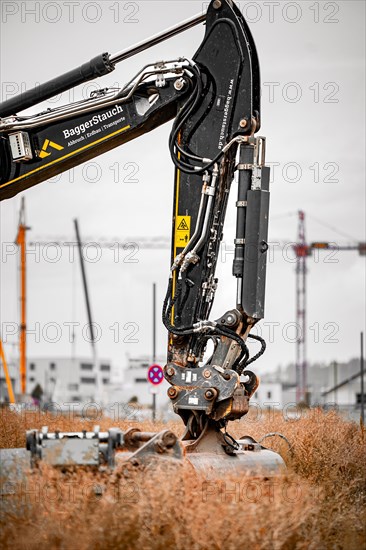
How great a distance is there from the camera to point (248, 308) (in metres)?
11.9

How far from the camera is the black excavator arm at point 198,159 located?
39.1ft

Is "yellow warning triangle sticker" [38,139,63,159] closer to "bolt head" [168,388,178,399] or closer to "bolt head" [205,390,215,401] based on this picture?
"bolt head" [168,388,178,399]

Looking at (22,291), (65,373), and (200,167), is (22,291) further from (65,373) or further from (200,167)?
(65,373)

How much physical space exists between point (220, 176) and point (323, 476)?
13.1 feet

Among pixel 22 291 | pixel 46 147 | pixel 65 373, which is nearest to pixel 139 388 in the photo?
pixel 65 373

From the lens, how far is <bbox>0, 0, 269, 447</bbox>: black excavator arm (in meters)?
11.9

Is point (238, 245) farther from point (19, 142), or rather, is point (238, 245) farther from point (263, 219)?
point (19, 142)

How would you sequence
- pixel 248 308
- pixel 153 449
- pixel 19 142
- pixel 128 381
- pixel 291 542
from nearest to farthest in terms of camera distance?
pixel 291 542
pixel 153 449
pixel 248 308
pixel 19 142
pixel 128 381

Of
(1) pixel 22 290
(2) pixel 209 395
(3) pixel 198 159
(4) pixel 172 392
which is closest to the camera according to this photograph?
(2) pixel 209 395

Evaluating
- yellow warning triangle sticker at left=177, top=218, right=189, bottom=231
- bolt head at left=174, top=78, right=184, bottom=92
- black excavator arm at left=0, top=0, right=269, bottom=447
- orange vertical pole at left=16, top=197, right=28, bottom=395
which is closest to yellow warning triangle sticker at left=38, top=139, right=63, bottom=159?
black excavator arm at left=0, top=0, right=269, bottom=447

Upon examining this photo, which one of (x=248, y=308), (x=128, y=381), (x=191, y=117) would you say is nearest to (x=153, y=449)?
(x=248, y=308)

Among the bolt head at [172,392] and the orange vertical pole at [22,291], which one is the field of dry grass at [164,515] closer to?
the bolt head at [172,392]

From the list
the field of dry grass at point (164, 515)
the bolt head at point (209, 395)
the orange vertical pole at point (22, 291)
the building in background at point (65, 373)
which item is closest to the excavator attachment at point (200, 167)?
the bolt head at point (209, 395)

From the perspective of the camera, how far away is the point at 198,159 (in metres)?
12.2
